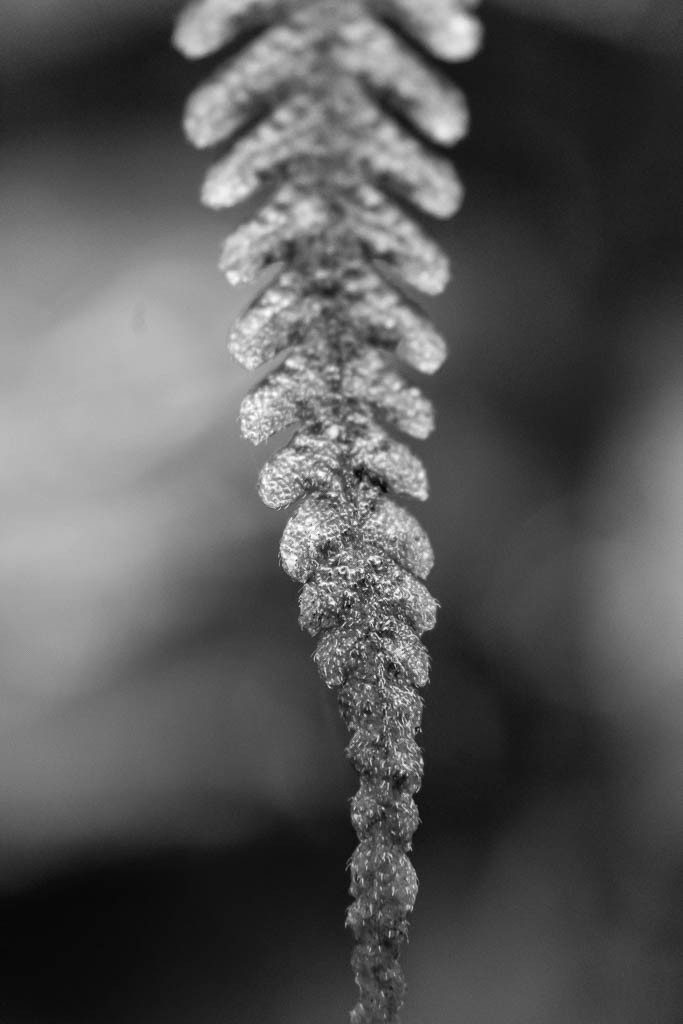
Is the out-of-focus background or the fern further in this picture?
the out-of-focus background

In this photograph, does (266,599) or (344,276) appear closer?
(344,276)

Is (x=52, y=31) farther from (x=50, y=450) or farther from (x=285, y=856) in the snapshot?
(x=285, y=856)

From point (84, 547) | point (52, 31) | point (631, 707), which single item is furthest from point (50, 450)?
point (631, 707)

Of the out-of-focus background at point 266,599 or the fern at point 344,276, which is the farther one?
the out-of-focus background at point 266,599
